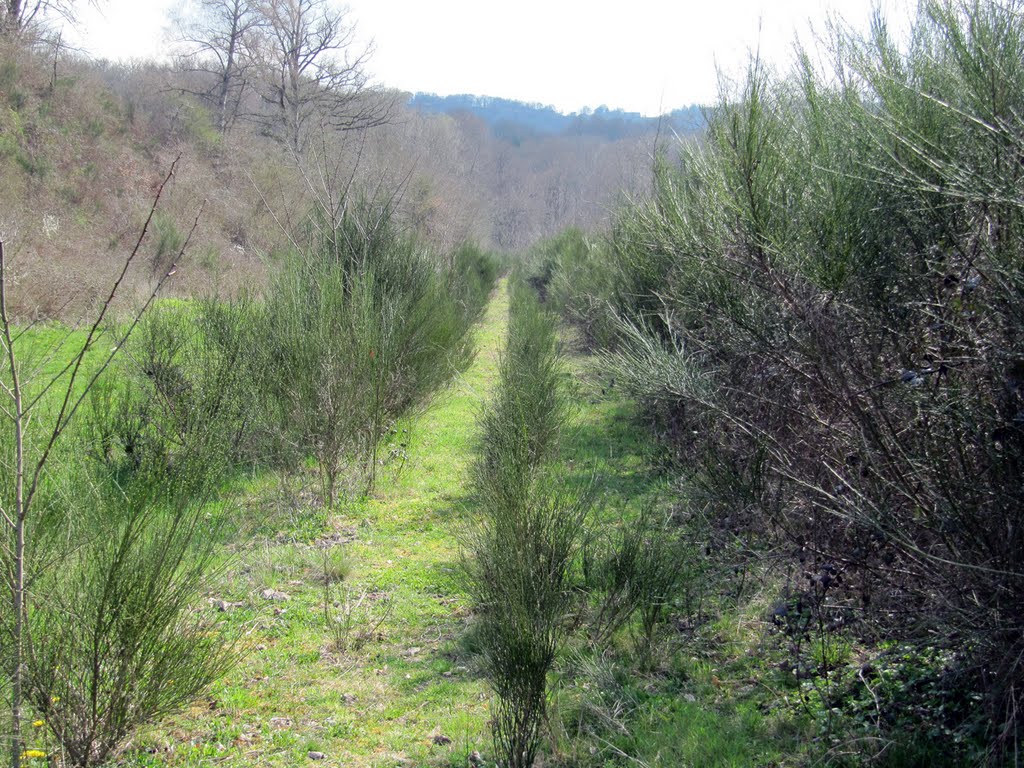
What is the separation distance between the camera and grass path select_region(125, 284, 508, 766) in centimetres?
377

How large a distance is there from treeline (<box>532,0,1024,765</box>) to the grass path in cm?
194

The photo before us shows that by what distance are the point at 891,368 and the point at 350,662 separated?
11.4ft

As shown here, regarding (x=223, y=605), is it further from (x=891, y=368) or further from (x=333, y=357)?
(x=891, y=368)

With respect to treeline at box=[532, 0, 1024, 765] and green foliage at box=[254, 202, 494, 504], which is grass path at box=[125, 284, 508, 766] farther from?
treeline at box=[532, 0, 1024, 765]

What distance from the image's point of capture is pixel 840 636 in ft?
13.0

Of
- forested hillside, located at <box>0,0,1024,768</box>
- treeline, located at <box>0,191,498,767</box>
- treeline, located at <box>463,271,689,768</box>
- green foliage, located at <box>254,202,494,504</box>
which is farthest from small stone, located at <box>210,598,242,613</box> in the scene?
green foliage, located at <box>254,202,494,504</box>

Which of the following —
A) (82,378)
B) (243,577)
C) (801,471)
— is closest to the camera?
(801,471)

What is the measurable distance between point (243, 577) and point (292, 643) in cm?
121

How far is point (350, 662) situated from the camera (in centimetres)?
467

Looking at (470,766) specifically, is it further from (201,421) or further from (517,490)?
(201,421)

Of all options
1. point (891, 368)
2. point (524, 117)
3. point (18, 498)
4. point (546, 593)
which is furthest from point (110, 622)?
point (524, 117)

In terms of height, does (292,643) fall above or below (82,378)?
below

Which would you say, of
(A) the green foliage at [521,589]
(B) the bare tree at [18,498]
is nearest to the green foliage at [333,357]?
(A) the green foliage at [521,589]

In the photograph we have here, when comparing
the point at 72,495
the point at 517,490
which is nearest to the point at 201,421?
the point at 72,495
